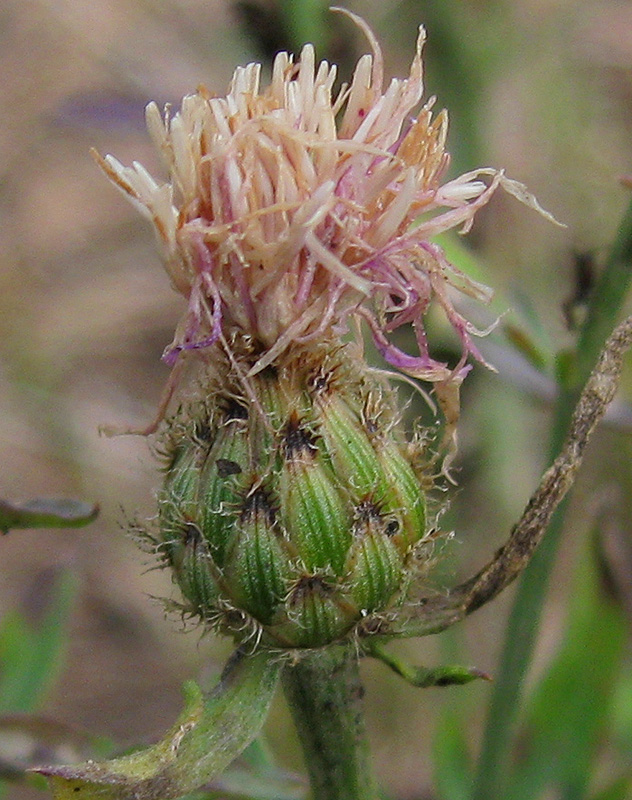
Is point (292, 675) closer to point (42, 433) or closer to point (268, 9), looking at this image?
point (268, 9)

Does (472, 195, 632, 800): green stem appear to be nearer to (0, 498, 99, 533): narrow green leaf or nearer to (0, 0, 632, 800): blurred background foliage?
(0, 0, 632, 800): blurred background foliage

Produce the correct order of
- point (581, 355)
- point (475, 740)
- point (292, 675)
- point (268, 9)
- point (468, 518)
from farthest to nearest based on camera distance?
point (468, 518) → point (475, 740) → point (268, 9) → point (581, 355) → point (292, 675)

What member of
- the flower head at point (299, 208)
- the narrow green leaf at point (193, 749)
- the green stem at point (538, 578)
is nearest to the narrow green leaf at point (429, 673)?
the narrow green leaf at point (193, 749)

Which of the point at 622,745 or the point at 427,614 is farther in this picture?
the point at 622,745

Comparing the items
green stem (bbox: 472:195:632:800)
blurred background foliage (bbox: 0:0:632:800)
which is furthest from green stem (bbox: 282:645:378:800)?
green stem (bbox: 472:195:632:800)

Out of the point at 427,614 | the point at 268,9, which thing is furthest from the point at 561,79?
the point at 427,614

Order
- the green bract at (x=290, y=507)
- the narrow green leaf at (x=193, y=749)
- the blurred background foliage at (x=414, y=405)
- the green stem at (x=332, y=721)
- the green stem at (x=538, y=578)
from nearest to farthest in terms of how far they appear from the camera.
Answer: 1. the narrow green leaf at (x=193, y=749)
2. the green bract at (x=290, y=507)
3. the green stem at (x=332, y=721)
4. the green stem at (x=538, y=578)
5. the blurred background foliage at (x=414, y=405)

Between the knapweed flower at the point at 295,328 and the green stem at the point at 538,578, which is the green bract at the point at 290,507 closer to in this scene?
the knapweed flower at the point at 295,328
